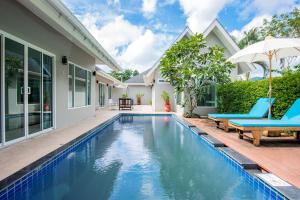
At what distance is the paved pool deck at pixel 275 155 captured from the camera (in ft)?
14.5

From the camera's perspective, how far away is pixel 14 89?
20.7 ft

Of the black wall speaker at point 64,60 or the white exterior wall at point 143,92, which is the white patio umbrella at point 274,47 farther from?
the white exterior wall at point 143,92

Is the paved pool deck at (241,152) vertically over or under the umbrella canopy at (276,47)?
under

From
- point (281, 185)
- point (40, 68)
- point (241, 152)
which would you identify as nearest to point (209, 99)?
point (241, 152)

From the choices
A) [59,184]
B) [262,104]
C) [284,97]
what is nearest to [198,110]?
[262,104]

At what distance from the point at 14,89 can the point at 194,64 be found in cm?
982

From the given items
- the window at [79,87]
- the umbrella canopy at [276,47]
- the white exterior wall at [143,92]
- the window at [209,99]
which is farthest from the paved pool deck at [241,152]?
the white exterior wall at [143,92]

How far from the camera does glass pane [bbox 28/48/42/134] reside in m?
7.16

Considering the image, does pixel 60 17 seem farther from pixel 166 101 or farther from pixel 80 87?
pixel 166 101

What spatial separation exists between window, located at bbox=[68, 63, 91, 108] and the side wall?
0.96 ft

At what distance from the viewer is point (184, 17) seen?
72.4 feet

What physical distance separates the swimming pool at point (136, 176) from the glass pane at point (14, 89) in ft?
4.73

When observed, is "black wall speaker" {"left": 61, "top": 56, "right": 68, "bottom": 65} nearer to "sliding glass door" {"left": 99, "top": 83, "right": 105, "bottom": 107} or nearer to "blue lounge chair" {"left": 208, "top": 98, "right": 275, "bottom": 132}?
"blue lounge chair" {"left": 208, "top": 98, "right": 275, "bottom": 132}

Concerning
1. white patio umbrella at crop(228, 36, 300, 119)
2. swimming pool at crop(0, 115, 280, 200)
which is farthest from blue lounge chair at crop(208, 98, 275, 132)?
swimming pool at crop(0, 115, 280, 200)
